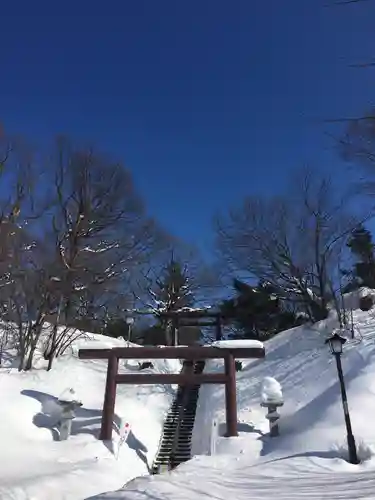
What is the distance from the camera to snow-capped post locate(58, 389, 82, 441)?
10.8 m

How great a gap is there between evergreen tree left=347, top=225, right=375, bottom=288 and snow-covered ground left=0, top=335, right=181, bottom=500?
14.1 m

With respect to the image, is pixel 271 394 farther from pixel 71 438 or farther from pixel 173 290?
pixel 173 290

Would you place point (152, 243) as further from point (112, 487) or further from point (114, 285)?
point (112, 487)

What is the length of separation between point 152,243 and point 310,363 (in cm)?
956

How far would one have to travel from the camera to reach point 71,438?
10875 mm

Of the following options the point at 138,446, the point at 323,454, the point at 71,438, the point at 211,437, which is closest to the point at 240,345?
the point at 211,437

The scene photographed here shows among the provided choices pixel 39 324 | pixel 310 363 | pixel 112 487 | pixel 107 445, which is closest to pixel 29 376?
pixel 39 324

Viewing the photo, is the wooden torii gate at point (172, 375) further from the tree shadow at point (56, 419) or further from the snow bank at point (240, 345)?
the tree shadow at point (56, 419)

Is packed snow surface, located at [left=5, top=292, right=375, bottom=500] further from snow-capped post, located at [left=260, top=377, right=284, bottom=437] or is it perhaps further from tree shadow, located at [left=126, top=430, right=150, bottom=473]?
snow-capped post, located at [left=260, top=377, right=284, bottom=437]

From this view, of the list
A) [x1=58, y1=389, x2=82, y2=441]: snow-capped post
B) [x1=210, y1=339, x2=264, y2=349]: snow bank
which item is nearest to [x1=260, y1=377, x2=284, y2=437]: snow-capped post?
[x1=210, y1=339, x2=264, y2=349]: snow bank

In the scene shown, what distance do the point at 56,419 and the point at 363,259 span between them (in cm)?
2019

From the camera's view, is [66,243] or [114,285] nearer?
[66,243]

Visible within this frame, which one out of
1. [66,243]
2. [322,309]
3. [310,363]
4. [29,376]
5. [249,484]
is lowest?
[249,484]

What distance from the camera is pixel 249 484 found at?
565 cm
